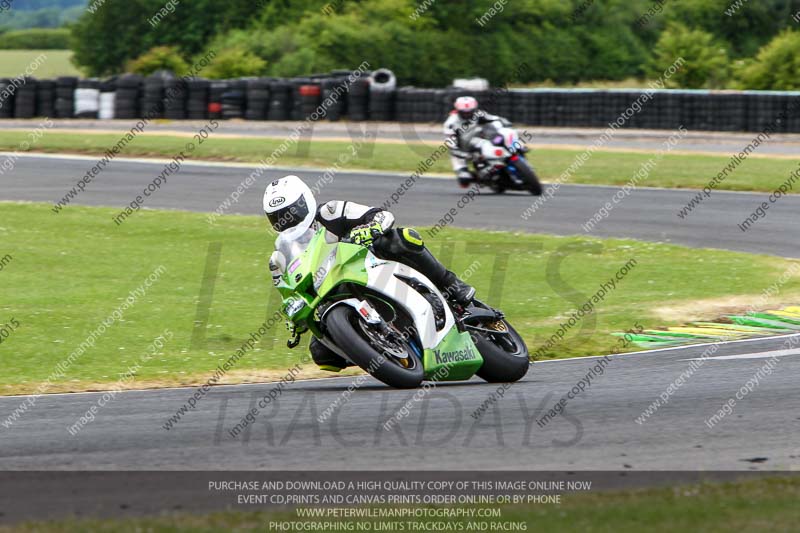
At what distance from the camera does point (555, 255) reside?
16.0m

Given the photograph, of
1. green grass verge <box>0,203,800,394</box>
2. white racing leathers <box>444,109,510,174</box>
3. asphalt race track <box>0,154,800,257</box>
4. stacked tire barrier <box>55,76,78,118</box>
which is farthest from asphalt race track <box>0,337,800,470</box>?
stacked tire barrier <box>55,76,78,118</box>

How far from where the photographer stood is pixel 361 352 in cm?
787

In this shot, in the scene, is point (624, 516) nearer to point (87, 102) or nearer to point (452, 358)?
point (452, 358)

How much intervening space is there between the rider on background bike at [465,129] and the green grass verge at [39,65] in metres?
40.1

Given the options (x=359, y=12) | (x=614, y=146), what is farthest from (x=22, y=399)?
(x=359, y=12)

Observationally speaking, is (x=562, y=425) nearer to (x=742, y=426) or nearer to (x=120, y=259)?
(x=742, y=426)

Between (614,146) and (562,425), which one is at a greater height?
(562,425)

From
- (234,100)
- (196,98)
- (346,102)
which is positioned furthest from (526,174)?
(196,98)

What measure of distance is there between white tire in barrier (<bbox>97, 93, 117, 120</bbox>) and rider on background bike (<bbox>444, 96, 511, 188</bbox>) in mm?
18138

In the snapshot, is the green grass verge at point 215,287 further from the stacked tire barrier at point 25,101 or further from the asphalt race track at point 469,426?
the stacked tire barrier at point 25,101

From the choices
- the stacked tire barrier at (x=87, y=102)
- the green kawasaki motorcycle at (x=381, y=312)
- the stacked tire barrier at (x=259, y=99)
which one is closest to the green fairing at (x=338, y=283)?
the green kawasaki motorcycle at (x=381, y=312)

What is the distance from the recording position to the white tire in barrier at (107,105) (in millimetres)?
37406

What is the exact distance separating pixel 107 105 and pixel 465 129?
18.6 m

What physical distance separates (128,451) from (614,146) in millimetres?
25930
